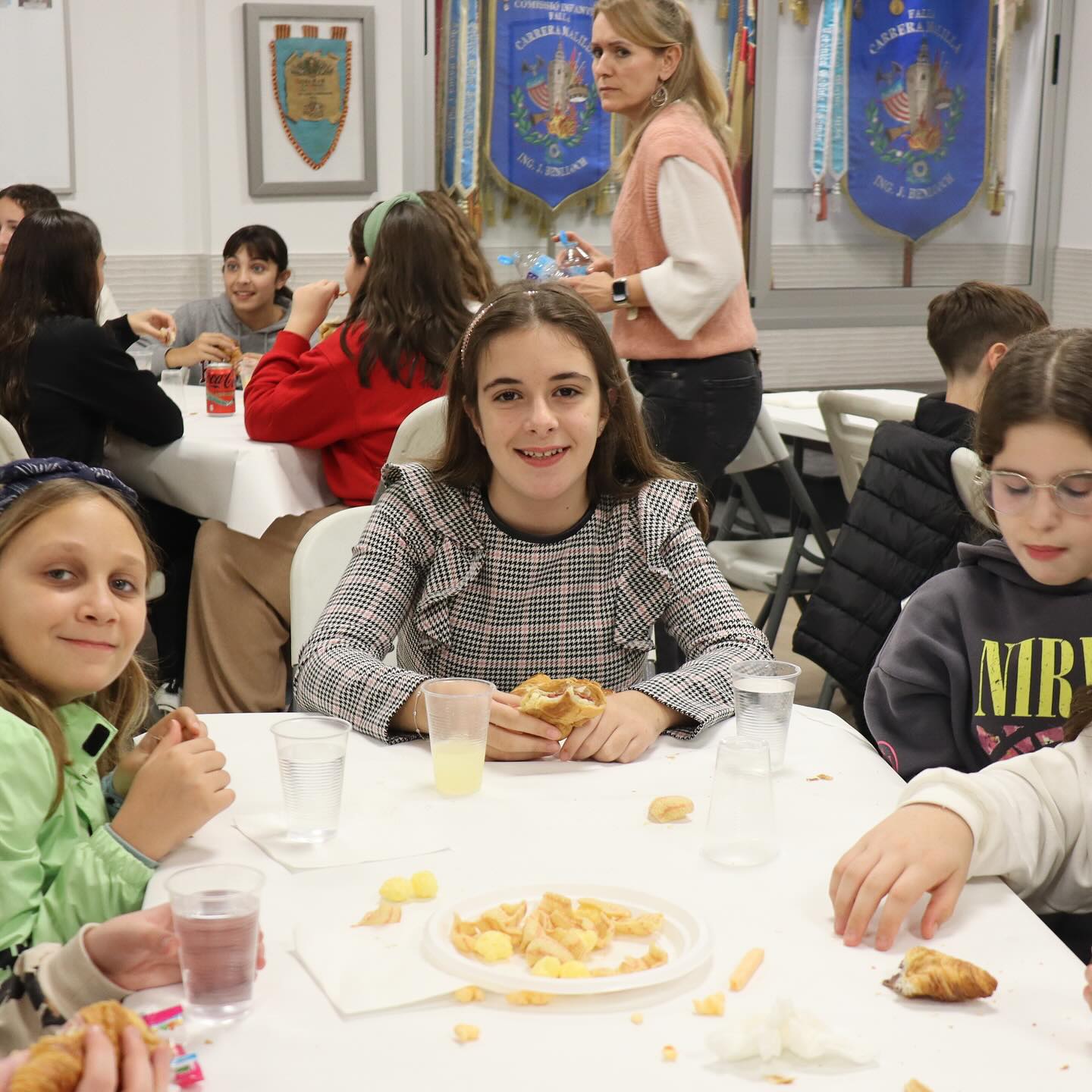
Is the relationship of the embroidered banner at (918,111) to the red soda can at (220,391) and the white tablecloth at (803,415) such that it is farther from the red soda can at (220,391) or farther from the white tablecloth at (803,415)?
the red soda can at (220,391)

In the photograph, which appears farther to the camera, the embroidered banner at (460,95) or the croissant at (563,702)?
the embroidered banner at (460,95)

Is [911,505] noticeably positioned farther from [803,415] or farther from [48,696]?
[48,696]

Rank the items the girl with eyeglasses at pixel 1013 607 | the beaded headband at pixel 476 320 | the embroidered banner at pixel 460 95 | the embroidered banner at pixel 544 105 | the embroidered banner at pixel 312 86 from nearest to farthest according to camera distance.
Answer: the girl with eyeglasses at pixel 1013 607 → the beaded headband at pixel 476 320 → the embroidered banner at pixel 312 86 → the embroidered banner at pixel 460 95 → the embroidered banner at pixel 544 105

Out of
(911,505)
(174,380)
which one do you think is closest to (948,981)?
(911,505)

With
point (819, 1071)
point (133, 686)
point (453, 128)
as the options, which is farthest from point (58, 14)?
point (819, 1071)

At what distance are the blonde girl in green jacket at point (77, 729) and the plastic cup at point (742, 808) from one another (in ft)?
1.59

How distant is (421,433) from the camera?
3.06 metres

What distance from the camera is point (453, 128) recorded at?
235 inches

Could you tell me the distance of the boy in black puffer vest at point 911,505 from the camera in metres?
3.12

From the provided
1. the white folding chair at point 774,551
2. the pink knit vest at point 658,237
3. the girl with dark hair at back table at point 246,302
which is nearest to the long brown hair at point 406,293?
the pink knit vest at point 658,237

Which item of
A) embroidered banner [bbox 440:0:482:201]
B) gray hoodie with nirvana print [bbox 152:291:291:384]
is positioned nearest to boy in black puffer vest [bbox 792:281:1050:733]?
gray hoodie with nirvana print [bbox 152:291:291:384]

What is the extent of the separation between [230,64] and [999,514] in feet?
14.9

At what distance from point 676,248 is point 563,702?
80.7 inches

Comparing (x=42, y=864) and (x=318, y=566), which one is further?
(x=318, y=566)
